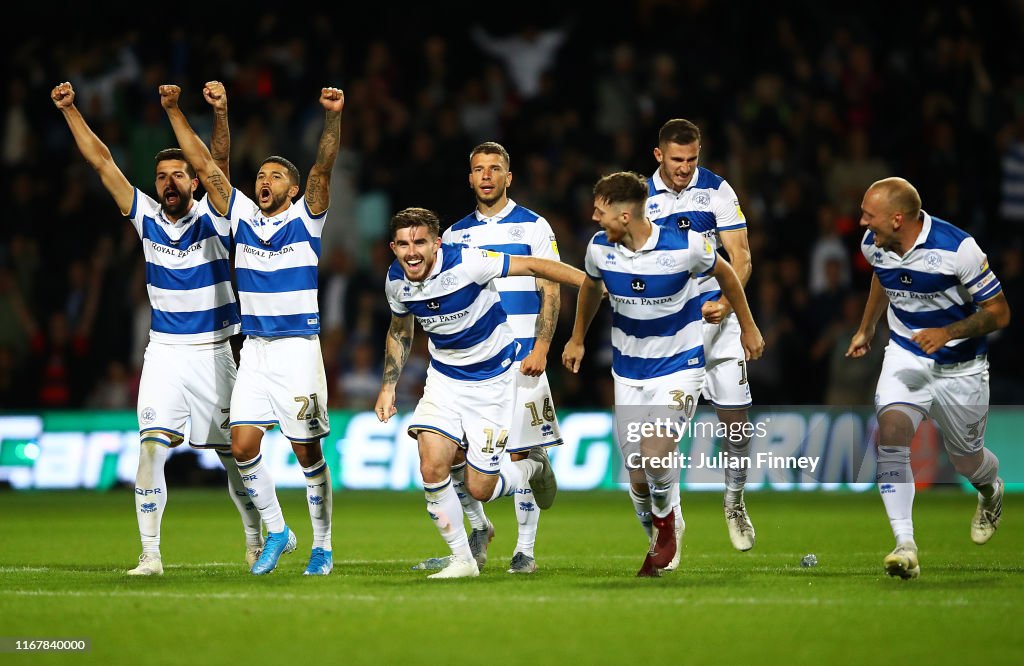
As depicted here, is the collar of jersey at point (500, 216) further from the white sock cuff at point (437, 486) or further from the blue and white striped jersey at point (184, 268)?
the white sock cuff at point (437, 486)

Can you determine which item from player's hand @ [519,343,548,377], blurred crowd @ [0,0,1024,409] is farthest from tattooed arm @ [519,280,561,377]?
blurred crowd @ [0,0,1024,409]

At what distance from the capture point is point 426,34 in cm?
2097

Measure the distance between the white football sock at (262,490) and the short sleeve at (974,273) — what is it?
4510 millimetres

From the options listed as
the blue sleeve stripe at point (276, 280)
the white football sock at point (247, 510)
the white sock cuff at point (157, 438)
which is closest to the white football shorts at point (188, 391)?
the white sock cuff at point (157, 438)

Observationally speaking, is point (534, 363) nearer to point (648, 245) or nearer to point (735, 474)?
point (648, 245)

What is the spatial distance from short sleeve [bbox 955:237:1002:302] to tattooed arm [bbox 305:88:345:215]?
12.7 feet

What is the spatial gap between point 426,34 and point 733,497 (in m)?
12.3

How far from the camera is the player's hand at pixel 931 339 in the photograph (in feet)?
28.2

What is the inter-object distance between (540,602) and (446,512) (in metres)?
1.20

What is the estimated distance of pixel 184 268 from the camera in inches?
380

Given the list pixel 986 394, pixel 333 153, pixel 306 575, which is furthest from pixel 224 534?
pixel 986 394

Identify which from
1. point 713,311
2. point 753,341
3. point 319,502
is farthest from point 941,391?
point 319,502

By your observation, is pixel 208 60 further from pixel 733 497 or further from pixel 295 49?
pixel 733 497

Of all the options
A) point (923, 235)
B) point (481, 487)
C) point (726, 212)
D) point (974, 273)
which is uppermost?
point (726, 212)
